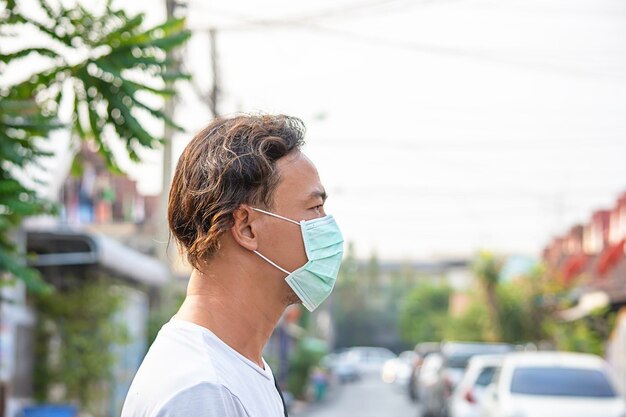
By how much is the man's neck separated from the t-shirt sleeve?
9.7 inches

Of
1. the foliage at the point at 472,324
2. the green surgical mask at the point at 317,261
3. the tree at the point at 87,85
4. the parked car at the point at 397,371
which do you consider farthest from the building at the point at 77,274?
the parked car at the point at 397,371

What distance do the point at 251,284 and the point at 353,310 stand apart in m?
97.1

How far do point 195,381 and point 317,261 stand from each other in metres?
0.56

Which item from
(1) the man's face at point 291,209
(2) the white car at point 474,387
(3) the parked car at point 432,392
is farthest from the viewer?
(3) the parked car at point 432,392

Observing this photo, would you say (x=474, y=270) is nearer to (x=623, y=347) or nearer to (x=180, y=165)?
(x=623, y=347)

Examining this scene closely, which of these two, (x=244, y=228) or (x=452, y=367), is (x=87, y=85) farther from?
(x=452, y=367)

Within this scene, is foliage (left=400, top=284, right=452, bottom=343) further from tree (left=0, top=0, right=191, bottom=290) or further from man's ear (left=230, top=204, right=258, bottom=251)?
man's ear (left=230, top=204, right=258, bottom=251)

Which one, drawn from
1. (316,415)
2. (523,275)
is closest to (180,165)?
(316,415)

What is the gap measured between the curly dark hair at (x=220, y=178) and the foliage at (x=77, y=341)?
14.7 metres

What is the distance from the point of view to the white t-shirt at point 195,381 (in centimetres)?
240

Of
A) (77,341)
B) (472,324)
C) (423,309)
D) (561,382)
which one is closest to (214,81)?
(77,341)

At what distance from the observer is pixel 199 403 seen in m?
2.40

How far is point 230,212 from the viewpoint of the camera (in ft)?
8.80

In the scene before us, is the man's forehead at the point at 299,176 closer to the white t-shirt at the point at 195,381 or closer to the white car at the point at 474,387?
the white t-shirt at the point at 195,381
